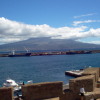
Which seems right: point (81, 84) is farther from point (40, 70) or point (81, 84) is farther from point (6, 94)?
point (40, 70)

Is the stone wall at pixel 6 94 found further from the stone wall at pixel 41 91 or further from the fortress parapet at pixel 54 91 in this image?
the stone wall at pixel 41 91

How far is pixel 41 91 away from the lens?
39.4 feet

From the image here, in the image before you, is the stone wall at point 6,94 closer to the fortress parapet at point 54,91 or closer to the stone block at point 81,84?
the fortress parapet at point 54,91

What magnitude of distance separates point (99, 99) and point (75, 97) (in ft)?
4.33

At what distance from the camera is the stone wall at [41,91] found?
38.6 feet

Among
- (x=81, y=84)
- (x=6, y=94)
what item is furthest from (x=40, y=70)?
(x=6, y=94)

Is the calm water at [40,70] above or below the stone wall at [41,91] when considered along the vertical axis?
below

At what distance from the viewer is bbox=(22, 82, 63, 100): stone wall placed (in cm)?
1177

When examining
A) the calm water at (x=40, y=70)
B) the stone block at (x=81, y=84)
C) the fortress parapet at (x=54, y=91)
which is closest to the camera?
the fortress parapet at (x=54, y=91)

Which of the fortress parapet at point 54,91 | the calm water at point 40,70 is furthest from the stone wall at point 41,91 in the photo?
the calm water at point 40,70

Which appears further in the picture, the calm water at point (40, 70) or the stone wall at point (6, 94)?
the calm water at point (40, 70)

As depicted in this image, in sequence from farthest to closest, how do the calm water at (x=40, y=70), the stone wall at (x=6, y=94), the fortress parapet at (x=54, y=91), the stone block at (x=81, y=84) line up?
the calm water at (x=40, y=70)
the stone block at (x=81, y=84)
the fortress parapet at (x=54, y=91)
the stone wall at (x=6, y=94)

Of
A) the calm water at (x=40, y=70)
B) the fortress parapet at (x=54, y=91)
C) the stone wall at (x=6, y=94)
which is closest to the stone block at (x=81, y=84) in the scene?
the fortress parapet at (x=54, y=91)

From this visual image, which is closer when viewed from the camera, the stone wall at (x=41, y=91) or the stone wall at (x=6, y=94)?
the stone wall at (x=6, y=94)
